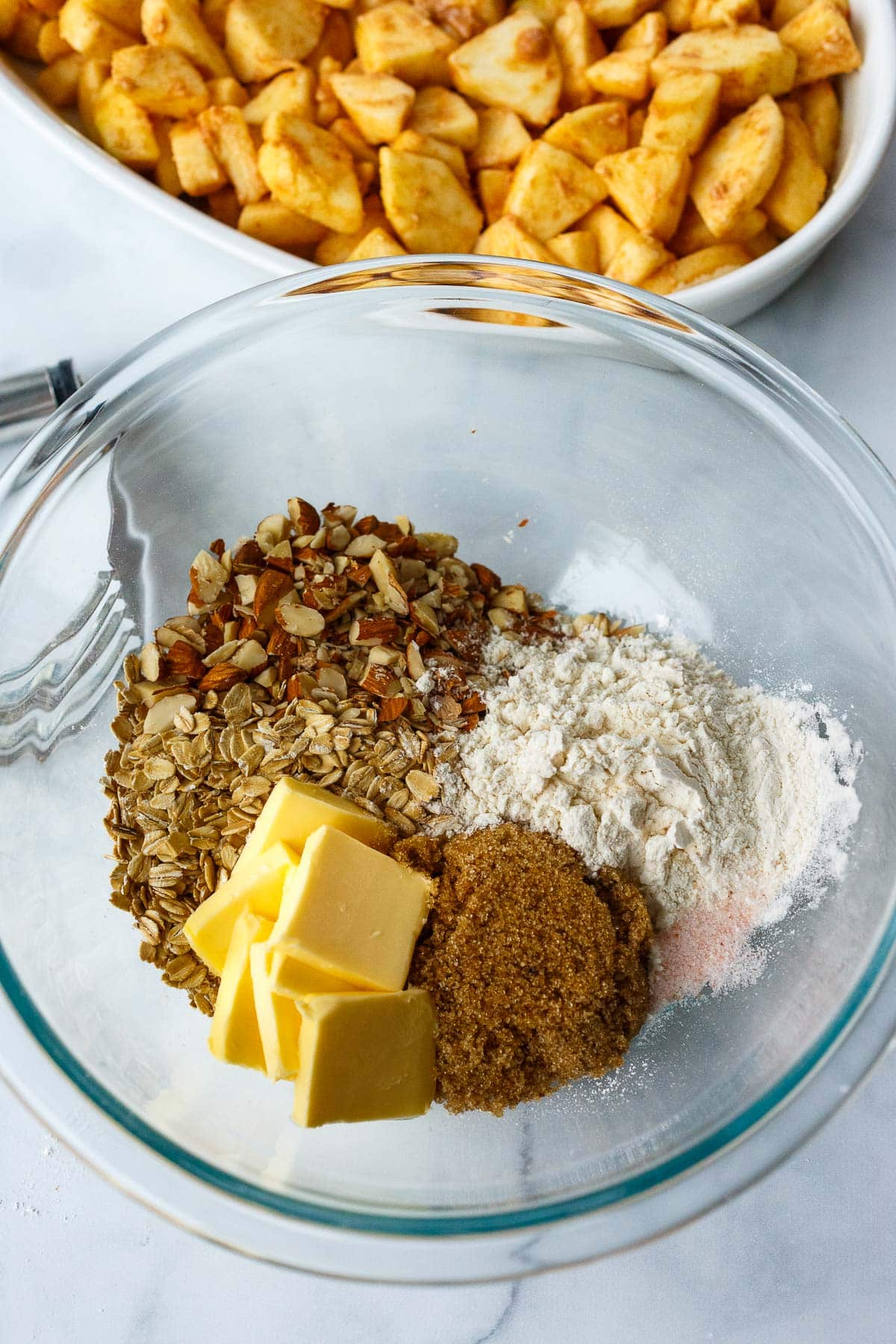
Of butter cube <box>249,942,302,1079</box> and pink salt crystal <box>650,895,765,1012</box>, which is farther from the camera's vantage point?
pink salt crystal <box>650,895,765,1012</box>

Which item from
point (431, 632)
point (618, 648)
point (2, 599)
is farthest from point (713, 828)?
point (2, 599)

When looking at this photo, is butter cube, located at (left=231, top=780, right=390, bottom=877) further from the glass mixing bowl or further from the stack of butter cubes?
the glass mixing bowl

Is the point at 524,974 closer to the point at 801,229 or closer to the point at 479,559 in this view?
the point at 479,559

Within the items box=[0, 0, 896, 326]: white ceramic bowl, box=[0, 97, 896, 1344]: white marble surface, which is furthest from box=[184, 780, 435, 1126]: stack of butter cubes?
box=[0, 0, 896, 326]: white ceramic bowl

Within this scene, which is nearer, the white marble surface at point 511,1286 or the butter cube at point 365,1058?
the butter cube at point 365,1058

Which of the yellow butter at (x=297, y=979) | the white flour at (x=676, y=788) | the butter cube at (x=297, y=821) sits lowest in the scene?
the yellow butter at (x=297, y=979)

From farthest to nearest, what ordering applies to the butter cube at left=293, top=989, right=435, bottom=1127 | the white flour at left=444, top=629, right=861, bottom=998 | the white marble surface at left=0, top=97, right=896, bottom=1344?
the white marble surface at left=0, top=97, right=896, bottom=1344, the white flour at left=444, top=629, right=861, bottom=998, the butter cube at left=293, top=989, right=435, bottom=1127

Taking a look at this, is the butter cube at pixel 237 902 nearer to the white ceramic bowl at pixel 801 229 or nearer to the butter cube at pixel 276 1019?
the butter cube at pixel 276 1019

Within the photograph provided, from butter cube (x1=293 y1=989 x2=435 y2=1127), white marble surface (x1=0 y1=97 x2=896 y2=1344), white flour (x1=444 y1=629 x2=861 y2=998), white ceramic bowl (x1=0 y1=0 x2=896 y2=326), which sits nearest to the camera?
butter cube (x1=293 y1=989 x2=435 y2=1127)

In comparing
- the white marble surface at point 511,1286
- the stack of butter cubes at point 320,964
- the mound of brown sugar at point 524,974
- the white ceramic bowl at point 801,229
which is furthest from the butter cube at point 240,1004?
the white ceramic bowl at point 801,229
